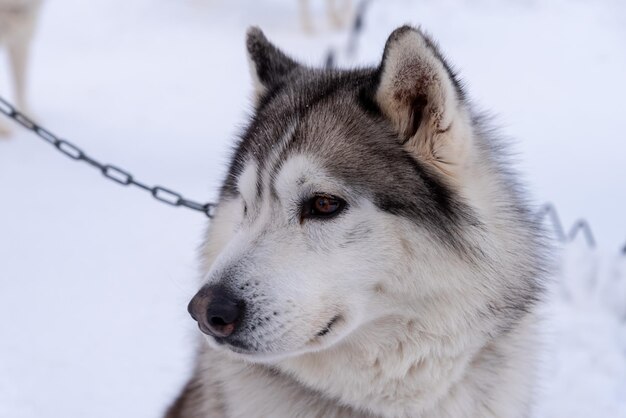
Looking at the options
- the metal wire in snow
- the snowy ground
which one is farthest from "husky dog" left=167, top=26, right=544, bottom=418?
the metal wire in snow

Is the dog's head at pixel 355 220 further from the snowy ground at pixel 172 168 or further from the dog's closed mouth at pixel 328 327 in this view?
the snowy ground at pixel 172 168

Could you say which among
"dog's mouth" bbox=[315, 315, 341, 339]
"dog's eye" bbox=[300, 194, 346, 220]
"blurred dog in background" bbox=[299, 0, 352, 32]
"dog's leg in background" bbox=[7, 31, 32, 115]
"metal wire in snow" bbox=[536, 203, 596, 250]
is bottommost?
"dog's leg in background" bbox=[7, 31, 32, 115]

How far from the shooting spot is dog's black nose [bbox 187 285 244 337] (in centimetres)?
186

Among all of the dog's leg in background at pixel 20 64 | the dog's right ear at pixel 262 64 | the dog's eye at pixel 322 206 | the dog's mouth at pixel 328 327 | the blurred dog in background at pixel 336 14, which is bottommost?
the dog's leg in background at pixel 20 64

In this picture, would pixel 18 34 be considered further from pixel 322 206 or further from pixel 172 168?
pixel 322 206

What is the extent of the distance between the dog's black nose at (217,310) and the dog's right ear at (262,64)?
0.87 meters

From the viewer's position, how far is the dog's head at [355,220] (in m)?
1.90

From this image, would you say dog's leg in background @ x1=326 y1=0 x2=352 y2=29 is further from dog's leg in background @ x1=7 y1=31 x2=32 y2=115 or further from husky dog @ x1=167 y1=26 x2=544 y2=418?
husky dog @ x1=167 y1=26 x2=544 y2=418

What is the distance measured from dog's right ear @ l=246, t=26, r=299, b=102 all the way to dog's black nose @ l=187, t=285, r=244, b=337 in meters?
0.87

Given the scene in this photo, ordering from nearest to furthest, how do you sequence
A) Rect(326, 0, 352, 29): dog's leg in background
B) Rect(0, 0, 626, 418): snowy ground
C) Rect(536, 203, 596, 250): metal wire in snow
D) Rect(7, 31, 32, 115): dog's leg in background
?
Rect(0, 0, 626, 418): snowy ground < Rect(536, 203, 596, 250): metal wire in snow < Rect(7, 31, 32, 115): dog's leg in background < Rect(326, 0, 352, 29): dog's leg in background

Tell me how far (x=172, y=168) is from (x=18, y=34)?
72.7 inches

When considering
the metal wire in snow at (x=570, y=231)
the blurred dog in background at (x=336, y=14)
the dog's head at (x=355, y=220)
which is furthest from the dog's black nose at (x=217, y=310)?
the blurred dog in background at (x=336, y=14)

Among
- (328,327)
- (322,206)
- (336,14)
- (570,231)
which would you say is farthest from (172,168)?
(336,14)

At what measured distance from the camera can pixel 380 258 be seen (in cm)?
196
